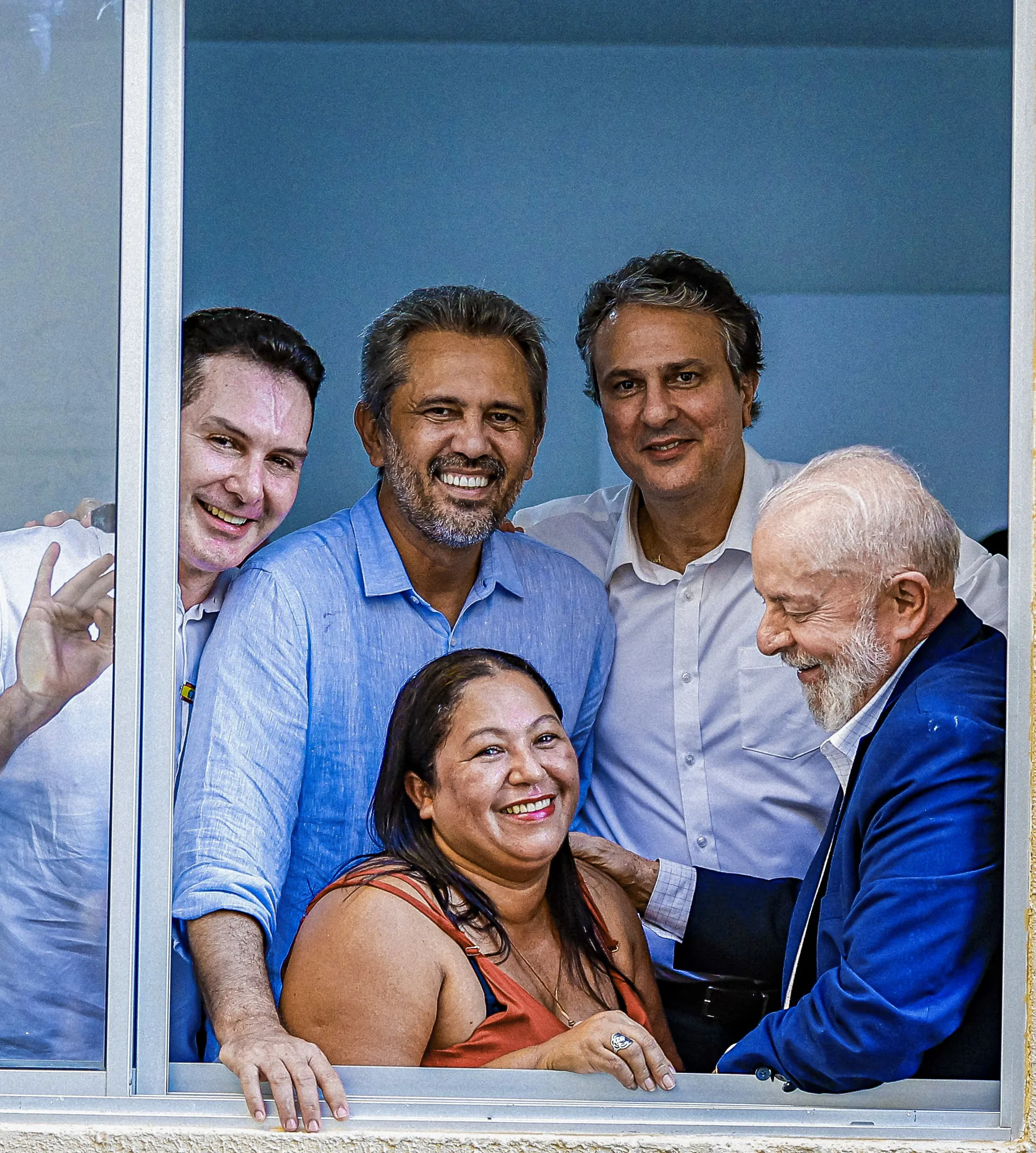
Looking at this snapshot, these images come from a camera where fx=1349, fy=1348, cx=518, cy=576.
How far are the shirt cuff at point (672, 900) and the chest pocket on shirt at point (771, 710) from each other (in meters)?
0.37

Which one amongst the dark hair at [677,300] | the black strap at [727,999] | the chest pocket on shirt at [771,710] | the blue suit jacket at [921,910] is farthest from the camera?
the dark hair at [677,300]

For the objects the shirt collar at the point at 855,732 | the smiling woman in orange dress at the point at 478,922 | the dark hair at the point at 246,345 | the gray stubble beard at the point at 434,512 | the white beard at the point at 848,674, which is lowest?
the smiling woman in orange dress at the point at 478,922

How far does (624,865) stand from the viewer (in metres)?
3.54

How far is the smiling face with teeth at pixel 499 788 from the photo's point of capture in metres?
3.22

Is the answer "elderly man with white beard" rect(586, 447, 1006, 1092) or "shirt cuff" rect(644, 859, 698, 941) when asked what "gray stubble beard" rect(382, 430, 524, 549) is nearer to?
"elderly man with white beard" rect(586, 447, 1006, 1092)

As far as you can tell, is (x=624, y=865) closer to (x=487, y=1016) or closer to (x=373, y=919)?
(x=487, y=1016)

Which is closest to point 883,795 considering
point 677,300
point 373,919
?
point 373,919

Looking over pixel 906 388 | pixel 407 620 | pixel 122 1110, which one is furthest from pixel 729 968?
pixel 906 388

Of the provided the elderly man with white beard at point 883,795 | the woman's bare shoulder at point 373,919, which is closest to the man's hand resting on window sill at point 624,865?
the elderly man with white beard at point 883,795

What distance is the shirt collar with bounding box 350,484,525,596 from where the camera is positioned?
136 inches

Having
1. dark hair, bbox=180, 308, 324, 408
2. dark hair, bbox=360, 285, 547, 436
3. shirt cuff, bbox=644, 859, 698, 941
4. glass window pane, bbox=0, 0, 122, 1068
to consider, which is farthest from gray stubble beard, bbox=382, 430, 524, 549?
shirt cuff, bbox=644, 859, 698, 941

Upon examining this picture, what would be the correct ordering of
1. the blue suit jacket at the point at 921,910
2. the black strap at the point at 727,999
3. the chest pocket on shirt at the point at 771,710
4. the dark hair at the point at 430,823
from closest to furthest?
the blue suit jacket at the point at 921,910 < the dark hair at the point at 430,823 < the black strap at the point at 727,999 < the chest pocket on shirt at the point at 771,710

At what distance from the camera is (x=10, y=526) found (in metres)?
3.12

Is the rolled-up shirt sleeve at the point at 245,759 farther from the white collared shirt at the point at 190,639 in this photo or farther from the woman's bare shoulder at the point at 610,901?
the woman's bare shoulder at the point at 610,901
